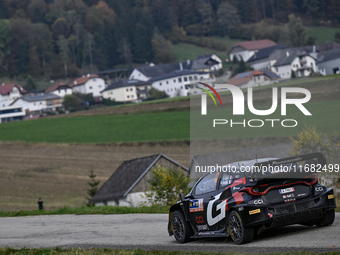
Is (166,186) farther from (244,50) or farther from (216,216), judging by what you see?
(244,50)

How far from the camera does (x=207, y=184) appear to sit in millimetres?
9984

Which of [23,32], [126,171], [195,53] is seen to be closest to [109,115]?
[126,171]

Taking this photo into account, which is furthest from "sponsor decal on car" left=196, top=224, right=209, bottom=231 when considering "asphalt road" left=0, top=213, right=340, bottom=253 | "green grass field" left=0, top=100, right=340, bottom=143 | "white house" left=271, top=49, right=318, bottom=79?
"white house" left=271, top=49, right=318, bottom=79

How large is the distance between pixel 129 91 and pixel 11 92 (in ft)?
121

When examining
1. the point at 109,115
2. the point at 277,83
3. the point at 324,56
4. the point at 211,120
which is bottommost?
the point at 211,120


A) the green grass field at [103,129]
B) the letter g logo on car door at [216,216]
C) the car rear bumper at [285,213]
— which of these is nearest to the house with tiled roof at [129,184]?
the green grass field at [103,129]

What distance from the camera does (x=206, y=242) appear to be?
9.95 metres

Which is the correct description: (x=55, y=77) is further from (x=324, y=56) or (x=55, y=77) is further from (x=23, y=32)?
(x=324, y=56)

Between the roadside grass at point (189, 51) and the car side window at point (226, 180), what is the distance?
151m

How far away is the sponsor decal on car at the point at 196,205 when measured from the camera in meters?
9.88

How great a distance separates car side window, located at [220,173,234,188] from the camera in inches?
367

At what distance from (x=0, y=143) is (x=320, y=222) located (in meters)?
63.9

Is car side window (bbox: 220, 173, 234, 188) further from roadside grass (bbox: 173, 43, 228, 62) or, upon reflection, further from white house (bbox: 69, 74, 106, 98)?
roadside grass (bbox: 173, 43, 228, 62)

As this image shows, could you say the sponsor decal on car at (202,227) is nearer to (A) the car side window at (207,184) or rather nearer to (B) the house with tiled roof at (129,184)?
(A) the car side window at (207,184)
